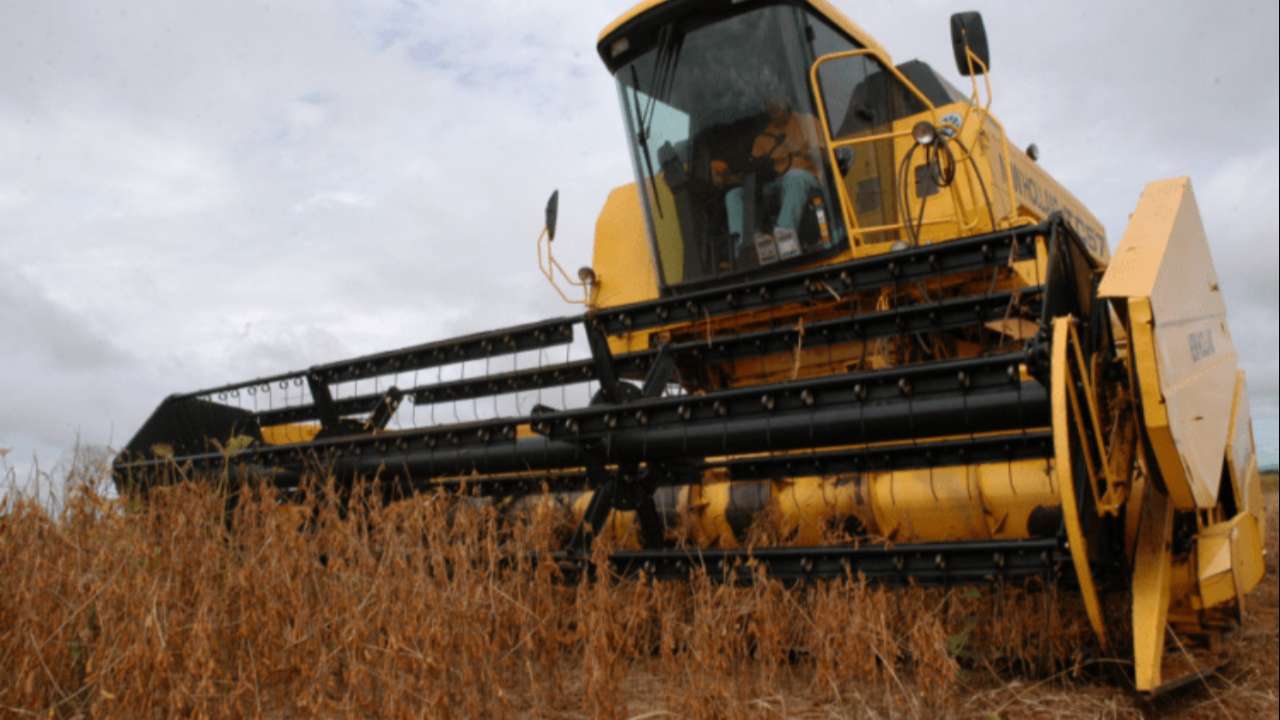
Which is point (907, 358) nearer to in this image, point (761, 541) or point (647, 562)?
point (761, 541)

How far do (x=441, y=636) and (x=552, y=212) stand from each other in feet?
9.16

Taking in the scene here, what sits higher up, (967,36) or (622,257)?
(967,36)

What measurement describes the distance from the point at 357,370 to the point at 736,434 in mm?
1889

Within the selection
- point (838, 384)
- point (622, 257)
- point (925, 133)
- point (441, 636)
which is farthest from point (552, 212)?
point (441, 636)

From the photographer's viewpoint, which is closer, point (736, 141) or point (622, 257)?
point (736, 141)

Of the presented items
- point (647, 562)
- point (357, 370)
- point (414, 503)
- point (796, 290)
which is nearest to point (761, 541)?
point (647, 562)

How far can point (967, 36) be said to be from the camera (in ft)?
13.0

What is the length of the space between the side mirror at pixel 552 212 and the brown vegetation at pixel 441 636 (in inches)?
74.3

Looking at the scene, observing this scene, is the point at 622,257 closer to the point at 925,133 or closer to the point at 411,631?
the point at 925,133

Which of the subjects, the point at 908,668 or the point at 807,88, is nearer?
the point at 908,668

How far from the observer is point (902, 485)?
3396 millimetres

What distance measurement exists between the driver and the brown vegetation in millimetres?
1727

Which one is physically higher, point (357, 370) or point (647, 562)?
point (357, 370)

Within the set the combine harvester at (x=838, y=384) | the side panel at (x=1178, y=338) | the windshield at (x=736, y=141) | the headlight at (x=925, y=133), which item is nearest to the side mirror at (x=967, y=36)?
the combine harvester at (x=838, y=384)
